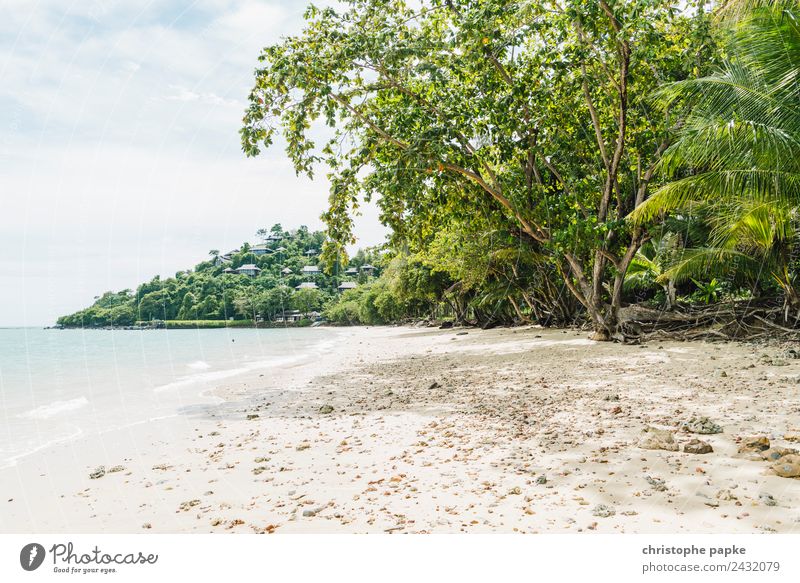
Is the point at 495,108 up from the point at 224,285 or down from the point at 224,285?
up

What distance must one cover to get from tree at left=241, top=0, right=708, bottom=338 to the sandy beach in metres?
4.31

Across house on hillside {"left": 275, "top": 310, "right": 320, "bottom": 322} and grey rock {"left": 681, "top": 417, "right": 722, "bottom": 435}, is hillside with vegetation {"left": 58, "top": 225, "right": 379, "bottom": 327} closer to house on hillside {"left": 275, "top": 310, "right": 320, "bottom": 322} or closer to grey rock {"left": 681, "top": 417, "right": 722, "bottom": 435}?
grey rock {"left": 681, "top": 417, "right": 722, "bottom": 435}

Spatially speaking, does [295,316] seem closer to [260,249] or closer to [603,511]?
[260,249]

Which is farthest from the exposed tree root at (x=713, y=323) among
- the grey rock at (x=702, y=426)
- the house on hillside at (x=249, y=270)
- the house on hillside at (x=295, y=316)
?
the house on hillside at (x=295, y=316)

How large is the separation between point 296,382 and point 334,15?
6463 millimetres

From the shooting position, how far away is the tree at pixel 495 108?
27.6 feet

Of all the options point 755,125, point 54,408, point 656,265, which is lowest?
point 54,408

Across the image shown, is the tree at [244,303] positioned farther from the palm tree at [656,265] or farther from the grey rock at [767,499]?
the grey rock at [767,499]

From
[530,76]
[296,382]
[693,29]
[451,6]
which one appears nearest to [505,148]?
[530,76]

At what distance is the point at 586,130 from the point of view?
36.3ft

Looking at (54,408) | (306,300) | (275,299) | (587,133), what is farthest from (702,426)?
(306,300)

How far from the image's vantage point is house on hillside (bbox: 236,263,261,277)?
69.6 feet

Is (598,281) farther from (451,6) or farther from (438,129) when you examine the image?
(451,6)

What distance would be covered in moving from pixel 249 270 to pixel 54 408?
533 inches
